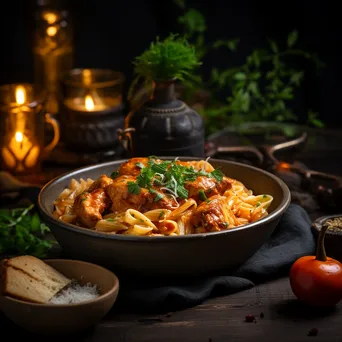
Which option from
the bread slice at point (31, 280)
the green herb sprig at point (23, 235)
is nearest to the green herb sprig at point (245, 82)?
the green herb sprig at point (23, 235)

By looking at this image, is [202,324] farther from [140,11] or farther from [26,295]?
[140,11]

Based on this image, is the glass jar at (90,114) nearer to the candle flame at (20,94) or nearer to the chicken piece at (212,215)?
the candle flame at (20,94)

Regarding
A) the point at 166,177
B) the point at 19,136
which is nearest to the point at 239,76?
the point at 19,136

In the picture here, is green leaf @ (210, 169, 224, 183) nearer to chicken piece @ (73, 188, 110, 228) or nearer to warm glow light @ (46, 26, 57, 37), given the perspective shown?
chicken piece @ (73, 188, 110, 228)

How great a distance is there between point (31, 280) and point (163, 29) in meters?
4.21

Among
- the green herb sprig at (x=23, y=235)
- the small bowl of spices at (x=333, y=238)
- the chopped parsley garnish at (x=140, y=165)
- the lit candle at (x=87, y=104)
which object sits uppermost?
the chopped parsley garnish at (x=140, y=165)

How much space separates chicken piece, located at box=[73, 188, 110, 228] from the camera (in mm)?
3799

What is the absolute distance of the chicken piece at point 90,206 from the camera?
12.5ft

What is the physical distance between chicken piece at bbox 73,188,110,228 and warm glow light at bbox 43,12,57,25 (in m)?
2.75

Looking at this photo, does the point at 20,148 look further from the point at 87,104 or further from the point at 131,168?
the point at 131,168

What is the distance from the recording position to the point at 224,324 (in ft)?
11.3

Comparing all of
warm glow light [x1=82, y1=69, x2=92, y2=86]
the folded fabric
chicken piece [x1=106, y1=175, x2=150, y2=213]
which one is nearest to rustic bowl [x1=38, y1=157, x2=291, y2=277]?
the folded fabric

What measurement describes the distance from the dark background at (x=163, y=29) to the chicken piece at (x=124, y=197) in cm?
343

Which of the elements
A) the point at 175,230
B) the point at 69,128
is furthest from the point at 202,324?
the point at 69,128
